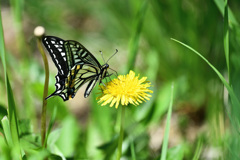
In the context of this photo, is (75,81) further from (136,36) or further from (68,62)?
(136,36)

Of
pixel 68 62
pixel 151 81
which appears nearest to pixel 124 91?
pixel 68 62

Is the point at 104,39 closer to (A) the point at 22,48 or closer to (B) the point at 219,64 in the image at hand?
(A) the point at 22,48

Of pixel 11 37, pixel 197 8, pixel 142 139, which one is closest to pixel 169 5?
pixel 197 8

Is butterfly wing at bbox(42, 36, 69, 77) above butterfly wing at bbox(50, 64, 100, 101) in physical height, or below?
above

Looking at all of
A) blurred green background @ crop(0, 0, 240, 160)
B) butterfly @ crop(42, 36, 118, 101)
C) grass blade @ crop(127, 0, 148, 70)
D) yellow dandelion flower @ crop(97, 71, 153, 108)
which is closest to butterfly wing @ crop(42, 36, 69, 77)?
butterfly @ crop(42, 36, 118, 101)

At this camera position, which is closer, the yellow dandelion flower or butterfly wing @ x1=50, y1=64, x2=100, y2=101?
the yellow dandelion flower

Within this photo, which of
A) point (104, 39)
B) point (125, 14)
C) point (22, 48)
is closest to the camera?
point (22, 48)

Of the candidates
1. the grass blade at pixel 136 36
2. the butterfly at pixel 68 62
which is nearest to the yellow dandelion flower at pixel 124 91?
the butterfly at pixel 68 62

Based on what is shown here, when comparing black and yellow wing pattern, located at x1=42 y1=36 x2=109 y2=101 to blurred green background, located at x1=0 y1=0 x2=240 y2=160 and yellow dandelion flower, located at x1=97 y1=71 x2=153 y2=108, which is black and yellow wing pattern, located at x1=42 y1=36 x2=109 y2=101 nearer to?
blurred green background, located at x1=0 y1=0 x2=240 y2=160
